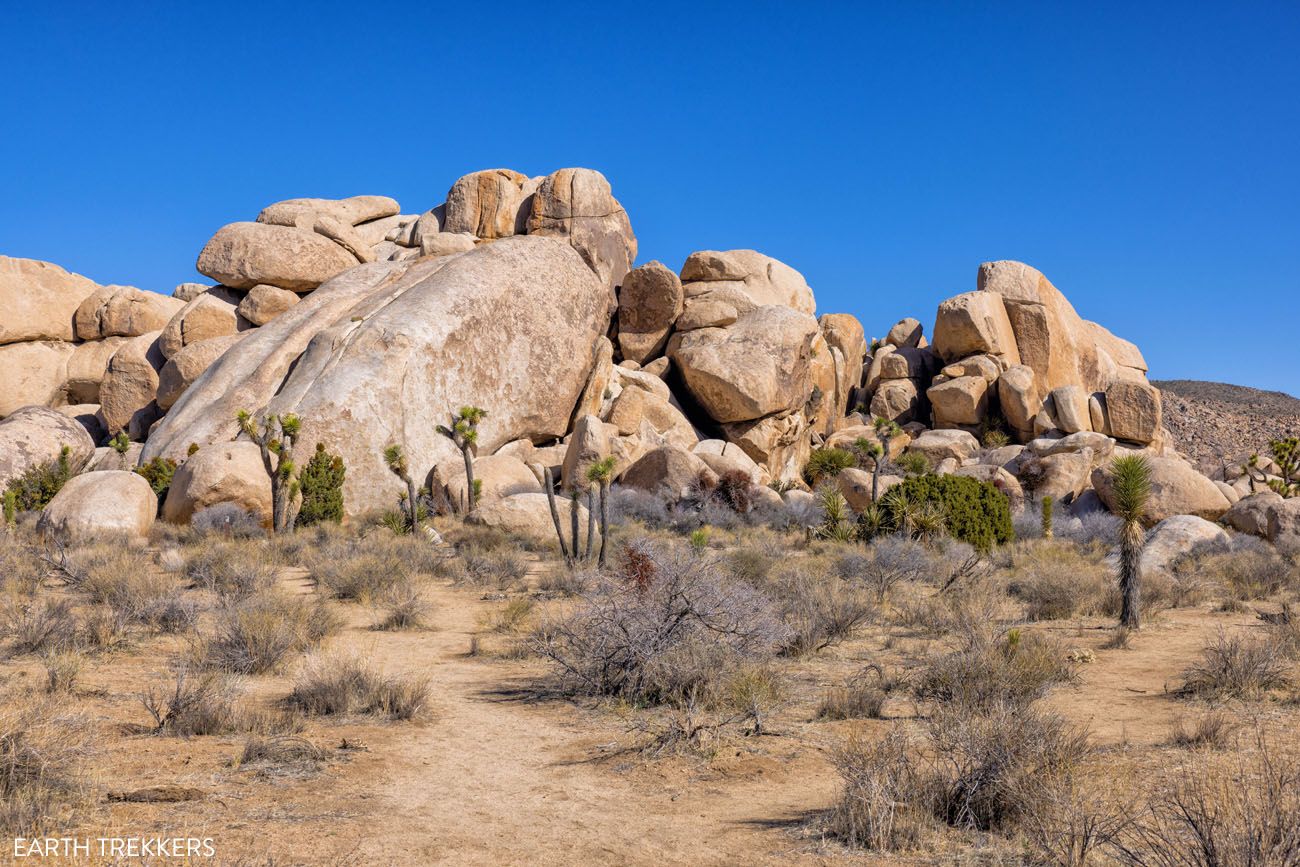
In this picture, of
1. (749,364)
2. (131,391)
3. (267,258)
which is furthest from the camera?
(267,258)

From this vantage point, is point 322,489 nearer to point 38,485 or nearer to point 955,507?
point 38,485

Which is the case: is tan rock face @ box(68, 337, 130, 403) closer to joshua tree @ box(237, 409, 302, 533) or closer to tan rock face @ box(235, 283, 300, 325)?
tan rock face @ box(235, 283, 300, 325)

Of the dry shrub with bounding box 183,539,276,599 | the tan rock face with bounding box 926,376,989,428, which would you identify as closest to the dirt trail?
the dry shrub with bounding box 183,539,276,599

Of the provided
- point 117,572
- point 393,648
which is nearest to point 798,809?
point 393,648

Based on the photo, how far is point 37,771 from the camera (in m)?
5.69

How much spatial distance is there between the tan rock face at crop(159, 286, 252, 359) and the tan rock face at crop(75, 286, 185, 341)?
3.60 meters

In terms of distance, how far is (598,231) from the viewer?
43.8m

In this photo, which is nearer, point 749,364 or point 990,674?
point 990,674

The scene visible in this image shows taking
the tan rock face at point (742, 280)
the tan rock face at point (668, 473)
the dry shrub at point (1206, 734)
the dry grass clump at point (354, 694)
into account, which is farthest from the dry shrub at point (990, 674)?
the tan rock face at point (742, 280)

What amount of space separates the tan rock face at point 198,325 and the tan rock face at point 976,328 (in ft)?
103

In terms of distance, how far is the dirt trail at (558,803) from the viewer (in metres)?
5.54

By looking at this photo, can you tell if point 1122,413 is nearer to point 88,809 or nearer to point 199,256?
point 199,256

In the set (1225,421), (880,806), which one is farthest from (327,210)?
(1225,421)

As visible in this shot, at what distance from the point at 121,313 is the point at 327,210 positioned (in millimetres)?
10380
